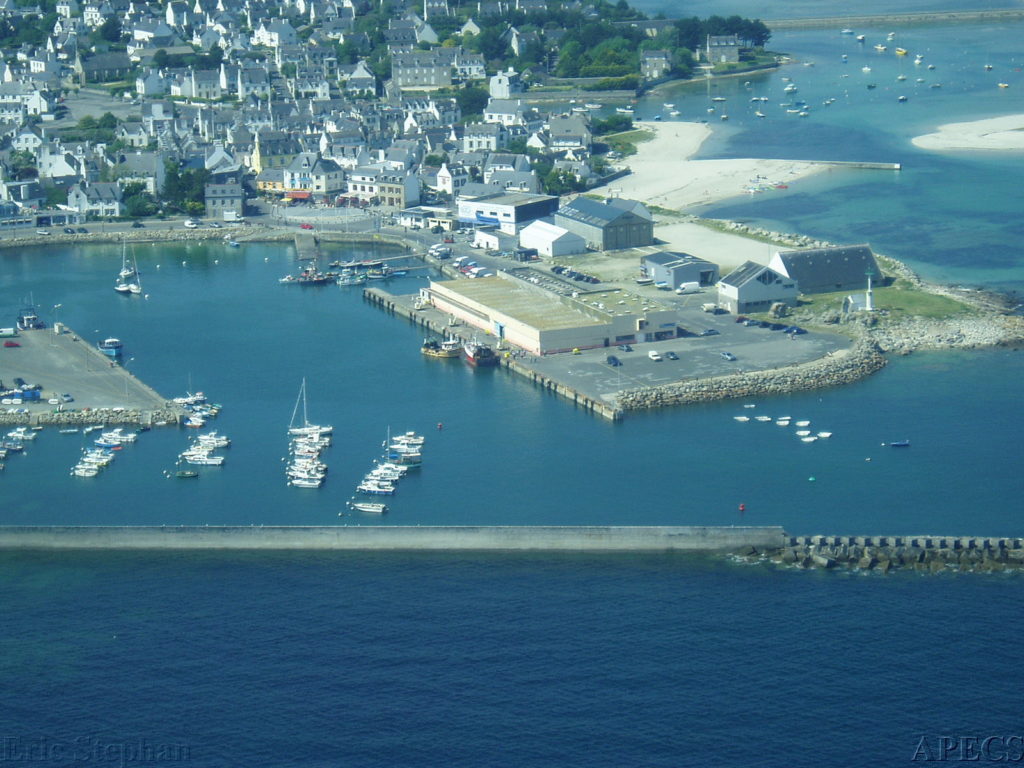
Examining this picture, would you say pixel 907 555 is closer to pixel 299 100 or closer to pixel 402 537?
pixel 402 537

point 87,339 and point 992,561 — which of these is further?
point 87,339

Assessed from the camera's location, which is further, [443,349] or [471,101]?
[471,101]

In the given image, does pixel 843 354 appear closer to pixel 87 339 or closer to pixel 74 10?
pixel 87 339

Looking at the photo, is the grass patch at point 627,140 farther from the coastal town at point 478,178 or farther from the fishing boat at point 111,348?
the fishing boat at point 111,348

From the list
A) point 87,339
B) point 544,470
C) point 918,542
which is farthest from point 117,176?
point 918,542

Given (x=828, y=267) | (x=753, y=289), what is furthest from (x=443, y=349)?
(x=828, y=267)

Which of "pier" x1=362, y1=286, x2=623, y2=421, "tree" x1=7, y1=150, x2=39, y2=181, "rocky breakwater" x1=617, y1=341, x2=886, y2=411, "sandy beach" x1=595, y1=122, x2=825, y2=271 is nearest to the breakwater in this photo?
"pier" x1=362, y1=286, x2=623, y2=421
